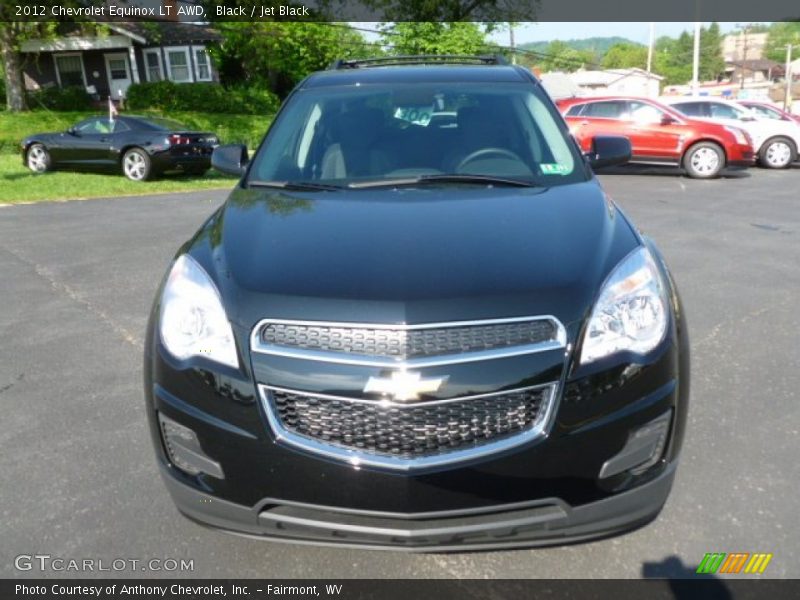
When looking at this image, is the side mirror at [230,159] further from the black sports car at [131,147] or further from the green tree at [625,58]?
the green tree at [625,58]

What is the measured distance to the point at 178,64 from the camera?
3588 centimetres

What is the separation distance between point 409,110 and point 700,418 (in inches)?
84.7

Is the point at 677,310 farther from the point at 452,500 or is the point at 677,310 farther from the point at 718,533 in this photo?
the point at 452,500

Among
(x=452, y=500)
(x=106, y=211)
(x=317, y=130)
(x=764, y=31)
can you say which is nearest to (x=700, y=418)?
(x=452, y=500)

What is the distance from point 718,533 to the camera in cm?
263

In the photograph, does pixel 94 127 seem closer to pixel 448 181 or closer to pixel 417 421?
pixel 448 181

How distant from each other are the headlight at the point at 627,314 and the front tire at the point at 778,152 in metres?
15.8

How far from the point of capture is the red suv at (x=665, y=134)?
46.6 ft

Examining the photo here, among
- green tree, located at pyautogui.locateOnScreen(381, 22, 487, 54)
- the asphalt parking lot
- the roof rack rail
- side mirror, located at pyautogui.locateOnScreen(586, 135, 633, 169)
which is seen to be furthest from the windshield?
green tree, located at pyautogui.locateOnScreen(381, 22, 487, 54)

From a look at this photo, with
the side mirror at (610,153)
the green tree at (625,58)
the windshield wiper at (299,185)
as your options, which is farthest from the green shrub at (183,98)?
the green tree at (625,58)

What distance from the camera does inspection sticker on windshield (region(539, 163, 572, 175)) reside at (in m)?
3.23

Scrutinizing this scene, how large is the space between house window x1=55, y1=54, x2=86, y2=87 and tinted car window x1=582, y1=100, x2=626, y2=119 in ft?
96.0

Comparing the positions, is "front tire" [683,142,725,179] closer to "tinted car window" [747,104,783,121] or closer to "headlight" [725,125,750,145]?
"headlight" [725,125,750,145]

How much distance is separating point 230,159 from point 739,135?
Result: 13.2 metres
